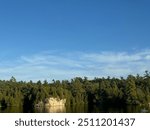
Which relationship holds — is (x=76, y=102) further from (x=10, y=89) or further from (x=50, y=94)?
(x=10, y=89)

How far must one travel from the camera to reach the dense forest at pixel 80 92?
373 ft

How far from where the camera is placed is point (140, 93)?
110 meters

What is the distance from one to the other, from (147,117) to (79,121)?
112cm

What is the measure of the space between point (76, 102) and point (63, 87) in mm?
7337

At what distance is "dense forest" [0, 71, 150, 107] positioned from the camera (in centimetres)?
11375

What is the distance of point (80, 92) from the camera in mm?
122500

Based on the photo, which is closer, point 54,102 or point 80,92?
point 54,102

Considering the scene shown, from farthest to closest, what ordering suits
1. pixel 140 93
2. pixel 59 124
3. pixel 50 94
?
pixel 50 94 < pixel 140 93 < pixel 59 124

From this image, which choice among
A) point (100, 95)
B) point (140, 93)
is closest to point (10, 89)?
point (100, 95)

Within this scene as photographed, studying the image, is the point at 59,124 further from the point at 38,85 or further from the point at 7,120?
the point at 38,85

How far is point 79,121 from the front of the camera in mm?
6137

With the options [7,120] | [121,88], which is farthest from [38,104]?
[7,120]

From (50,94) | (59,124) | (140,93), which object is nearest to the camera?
(59,124)

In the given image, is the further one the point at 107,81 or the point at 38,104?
the point at 107,81
